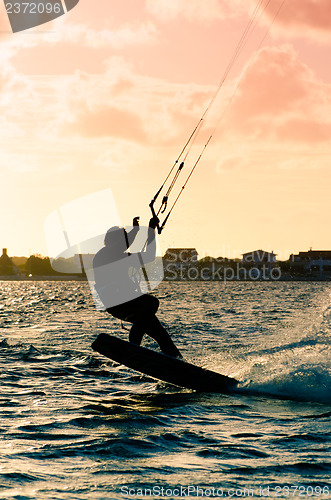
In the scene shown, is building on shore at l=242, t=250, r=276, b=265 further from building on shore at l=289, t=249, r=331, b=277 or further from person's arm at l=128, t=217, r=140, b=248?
person's arm at l=128, t=217, r=140, b=248

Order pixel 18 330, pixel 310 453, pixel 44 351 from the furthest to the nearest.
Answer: pixel 18 330, pixel 44 351, pixel 310 453

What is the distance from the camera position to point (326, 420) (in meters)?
8.07

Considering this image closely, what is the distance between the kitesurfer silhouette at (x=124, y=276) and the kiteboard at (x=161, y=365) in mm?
414

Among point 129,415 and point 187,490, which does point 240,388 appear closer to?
point 129,415

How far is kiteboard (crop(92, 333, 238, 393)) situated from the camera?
1001 cm

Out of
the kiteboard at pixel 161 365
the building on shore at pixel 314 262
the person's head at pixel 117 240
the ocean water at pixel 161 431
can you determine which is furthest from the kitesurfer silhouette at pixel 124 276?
the building on shore at pixel 314 262

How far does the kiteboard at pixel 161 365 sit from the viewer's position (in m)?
10.0

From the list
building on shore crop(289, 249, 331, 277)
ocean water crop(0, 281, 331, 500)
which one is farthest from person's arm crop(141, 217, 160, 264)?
building on shore crop(289, 249, 331, 277)

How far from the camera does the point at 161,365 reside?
1014cm

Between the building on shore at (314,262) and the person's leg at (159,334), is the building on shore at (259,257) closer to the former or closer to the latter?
the building on shore at (314,262)

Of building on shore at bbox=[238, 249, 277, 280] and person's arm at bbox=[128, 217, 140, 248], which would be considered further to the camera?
building on shore at bbox=[238, 249, 277, 280]

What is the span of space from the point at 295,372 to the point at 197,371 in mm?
1860

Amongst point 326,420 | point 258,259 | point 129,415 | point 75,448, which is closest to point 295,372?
point 326,420

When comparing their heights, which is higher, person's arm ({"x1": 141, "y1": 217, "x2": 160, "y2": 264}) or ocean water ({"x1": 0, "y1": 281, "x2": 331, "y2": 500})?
person's arm ({"x1": 141, "y1": 217, "x2": 160, "y2": 264})
